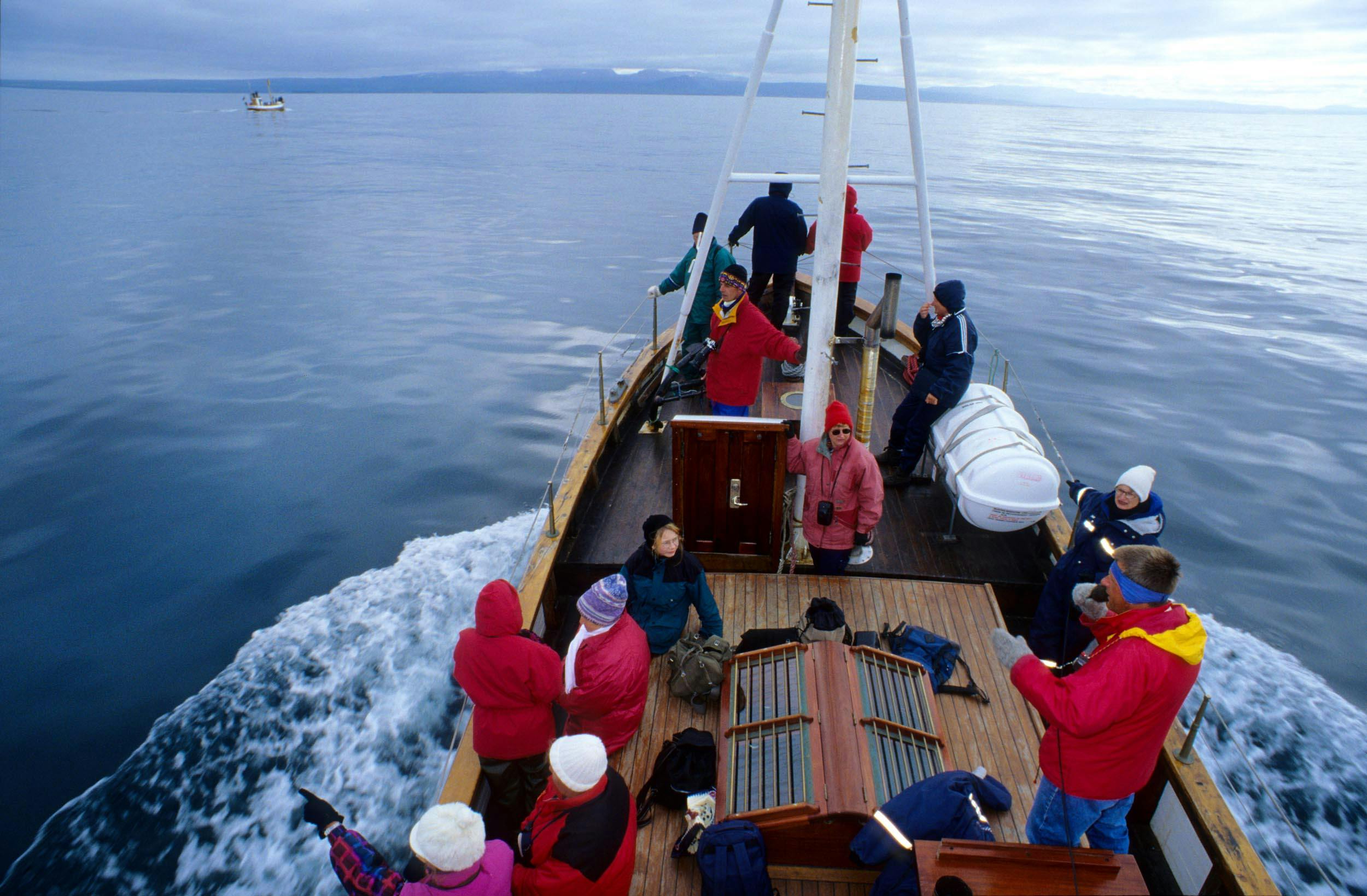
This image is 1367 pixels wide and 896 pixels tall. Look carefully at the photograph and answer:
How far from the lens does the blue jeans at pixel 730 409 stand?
6.30 metres

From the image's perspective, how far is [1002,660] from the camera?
115 inches

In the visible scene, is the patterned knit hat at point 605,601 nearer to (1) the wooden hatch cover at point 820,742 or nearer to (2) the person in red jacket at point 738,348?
(1) the wooden hatch cover at point 820,742

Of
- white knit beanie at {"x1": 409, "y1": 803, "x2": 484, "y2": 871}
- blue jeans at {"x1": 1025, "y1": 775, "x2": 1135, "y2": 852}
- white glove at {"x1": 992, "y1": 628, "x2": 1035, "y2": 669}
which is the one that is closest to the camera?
white knit beanie at {"x1": 409, "y1": 803, "x2": 484, "y2": 871}

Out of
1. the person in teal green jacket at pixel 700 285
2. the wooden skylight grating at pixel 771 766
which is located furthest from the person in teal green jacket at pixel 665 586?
the person in teal green jacket at pixel 700 285

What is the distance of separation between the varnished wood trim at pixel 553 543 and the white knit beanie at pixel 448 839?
3.64ft

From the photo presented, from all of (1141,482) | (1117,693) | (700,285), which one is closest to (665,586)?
(1117,693)

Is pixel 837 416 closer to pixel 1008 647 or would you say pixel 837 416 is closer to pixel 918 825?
pixel 1008 647

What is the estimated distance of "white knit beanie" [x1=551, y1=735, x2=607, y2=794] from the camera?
265 centimetres

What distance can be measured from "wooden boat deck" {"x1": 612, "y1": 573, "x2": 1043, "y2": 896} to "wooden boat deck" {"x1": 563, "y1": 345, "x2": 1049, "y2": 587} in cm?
24

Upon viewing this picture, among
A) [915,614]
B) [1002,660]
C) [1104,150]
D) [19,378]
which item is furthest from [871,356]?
[1104,150]

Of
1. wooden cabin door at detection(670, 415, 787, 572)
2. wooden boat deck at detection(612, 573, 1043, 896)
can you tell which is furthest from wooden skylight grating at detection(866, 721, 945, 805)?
wooden cabin door at detection(670, 415, 787, 572)

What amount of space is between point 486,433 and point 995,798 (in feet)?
33.9

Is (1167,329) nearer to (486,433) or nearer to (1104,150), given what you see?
(486,433)

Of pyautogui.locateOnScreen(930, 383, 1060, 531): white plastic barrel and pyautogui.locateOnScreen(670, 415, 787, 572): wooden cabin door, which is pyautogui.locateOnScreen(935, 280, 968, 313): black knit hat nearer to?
pyautogui.locateOnScreen(930, 383, 1060, 531): white plastic barrel
